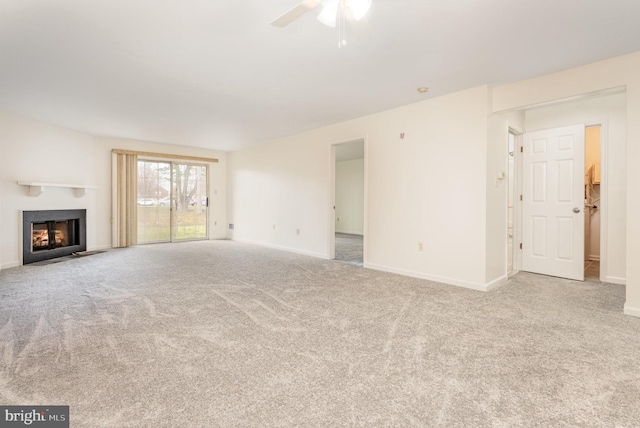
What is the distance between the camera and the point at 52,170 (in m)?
5.43

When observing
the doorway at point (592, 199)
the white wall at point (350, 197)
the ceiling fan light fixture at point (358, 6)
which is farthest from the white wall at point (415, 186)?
the white wall at point (350, 197)

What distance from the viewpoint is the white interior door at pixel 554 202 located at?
4.07m

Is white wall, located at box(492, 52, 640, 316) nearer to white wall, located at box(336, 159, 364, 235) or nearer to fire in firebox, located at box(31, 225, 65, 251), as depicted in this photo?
white wall, located at box(336, 159, 364, 235)

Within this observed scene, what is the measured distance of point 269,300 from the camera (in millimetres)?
3191

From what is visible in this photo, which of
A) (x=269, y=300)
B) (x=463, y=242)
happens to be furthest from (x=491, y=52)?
(x=269, y=300)

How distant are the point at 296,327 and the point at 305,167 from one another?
155 inches

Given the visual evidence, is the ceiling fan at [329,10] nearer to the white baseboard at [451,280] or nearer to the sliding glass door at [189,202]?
the white baseboard at [451,280]

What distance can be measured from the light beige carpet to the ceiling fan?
215 centimetres

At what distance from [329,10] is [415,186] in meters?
2.67

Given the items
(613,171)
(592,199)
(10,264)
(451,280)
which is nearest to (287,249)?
(451,280)

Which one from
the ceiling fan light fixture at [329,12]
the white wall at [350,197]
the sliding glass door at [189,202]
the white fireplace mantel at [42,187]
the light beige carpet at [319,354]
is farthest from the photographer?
the white wall at [350,197]

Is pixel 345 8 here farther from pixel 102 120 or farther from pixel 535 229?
pixel 102 120

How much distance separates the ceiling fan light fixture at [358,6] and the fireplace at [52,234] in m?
5.91

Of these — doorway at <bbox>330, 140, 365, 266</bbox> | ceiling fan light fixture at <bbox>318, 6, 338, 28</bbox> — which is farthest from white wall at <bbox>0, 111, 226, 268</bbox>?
ceiling fan light fixture at <bbox>318, 6, 338, 28</bbox>
